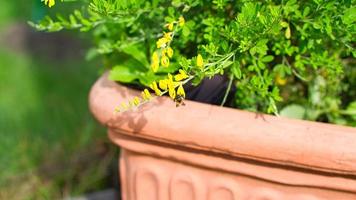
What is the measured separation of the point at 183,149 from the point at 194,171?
6 cm

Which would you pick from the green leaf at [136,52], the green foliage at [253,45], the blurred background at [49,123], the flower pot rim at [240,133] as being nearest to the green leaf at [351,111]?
the green foliage at [253,45]

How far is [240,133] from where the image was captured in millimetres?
1049

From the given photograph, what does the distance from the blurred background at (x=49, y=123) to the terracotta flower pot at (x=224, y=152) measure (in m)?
0.72

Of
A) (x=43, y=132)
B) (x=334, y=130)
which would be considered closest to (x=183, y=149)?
(x=334, y=130)

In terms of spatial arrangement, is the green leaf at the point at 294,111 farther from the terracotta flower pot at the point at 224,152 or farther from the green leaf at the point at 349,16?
the green leaf at the point at 349,16

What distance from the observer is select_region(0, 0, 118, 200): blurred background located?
192 cm

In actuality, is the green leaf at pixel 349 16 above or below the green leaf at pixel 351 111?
above

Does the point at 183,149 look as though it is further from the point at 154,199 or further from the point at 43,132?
the point at 43,132

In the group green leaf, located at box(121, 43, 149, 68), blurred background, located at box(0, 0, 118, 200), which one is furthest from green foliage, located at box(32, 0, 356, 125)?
blurred background, located at box(0, 0, 118, 200)

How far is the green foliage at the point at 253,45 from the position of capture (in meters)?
1.00

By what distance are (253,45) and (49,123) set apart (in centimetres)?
158

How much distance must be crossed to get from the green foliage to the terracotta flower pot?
79 millimetres

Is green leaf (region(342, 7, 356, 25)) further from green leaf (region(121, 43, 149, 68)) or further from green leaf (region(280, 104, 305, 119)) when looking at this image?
green leaf (region(121, 43, 149, 68))

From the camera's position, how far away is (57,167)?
2.01 meters
